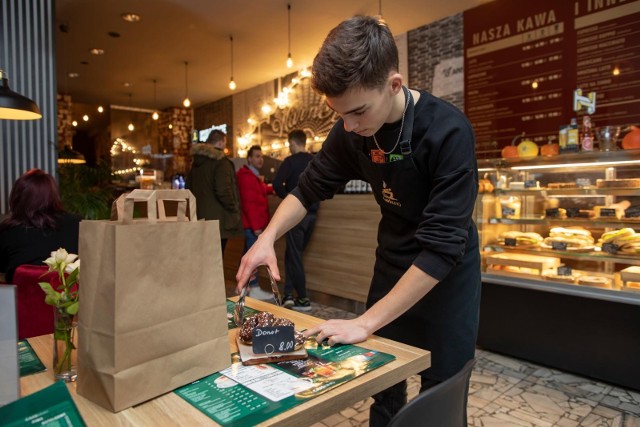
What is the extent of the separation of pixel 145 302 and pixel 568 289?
9.50ft

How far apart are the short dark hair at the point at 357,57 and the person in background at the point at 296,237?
344cm

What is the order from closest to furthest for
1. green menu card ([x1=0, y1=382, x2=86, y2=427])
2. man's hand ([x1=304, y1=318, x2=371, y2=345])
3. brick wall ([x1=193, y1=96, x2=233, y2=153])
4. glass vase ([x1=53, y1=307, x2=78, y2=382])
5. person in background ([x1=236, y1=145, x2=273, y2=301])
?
green menu card ([x1=0, y1=382, x2=86, y2=427]) < glass vase ([x1=53, y1=307, x2=78, y2=382]) < man's hand ([x1=304, y1=318, x2=371, y2=345]) < person in background ([x1=236, y1=145, x2=273, y2=301]) < brick wall ([x1=193, y1=96, x2=233, y2=153])

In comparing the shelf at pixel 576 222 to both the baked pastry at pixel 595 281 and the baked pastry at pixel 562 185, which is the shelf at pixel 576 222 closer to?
the baked pastry at pixel 562 185

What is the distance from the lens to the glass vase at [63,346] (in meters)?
0.95

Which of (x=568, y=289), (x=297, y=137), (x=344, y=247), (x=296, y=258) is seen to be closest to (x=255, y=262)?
(x=568, y=289)

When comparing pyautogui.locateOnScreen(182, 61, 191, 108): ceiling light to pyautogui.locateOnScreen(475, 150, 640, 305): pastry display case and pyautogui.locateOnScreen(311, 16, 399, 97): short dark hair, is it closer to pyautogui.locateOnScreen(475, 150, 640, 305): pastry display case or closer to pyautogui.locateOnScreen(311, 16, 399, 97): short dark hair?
pyautogui.locateOnScreen(475, 150, 640, 305): pastry display case

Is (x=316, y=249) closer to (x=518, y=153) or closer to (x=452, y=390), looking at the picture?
(x=518, y=153)

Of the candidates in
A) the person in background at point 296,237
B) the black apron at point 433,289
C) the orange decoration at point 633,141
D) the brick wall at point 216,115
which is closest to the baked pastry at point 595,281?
the orange decoration at point 633,141

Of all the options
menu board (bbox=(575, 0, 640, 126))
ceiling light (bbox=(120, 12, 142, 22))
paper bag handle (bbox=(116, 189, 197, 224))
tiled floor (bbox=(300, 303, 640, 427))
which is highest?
ceiling light (bbox=(120, 12, 142, 22))

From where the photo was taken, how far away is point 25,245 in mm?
2166

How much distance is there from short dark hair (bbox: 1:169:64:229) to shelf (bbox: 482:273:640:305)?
2.87 metres

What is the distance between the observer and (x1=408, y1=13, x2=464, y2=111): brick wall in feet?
18.2

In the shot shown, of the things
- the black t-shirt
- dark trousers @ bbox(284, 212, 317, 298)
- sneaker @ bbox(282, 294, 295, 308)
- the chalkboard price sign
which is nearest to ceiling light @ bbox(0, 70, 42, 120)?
the black t-shirt

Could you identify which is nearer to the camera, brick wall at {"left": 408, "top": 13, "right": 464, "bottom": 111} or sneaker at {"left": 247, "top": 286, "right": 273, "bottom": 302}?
sneaker at {"left": 247, "top": 286, "right": 273, "bottom": 302}
